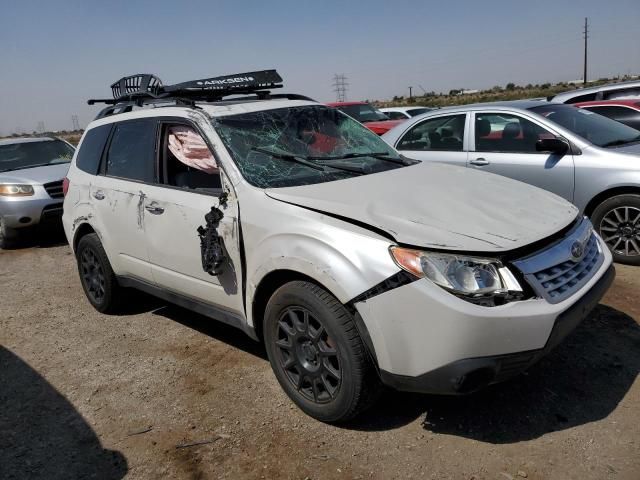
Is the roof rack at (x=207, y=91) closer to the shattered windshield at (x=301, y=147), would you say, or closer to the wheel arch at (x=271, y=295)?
the shattered windshield at (x=301, y=147)

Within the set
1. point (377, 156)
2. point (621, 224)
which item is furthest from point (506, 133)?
point (377, 156)

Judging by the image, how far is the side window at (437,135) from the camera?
626 centimetres

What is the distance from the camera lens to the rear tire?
15.4ft

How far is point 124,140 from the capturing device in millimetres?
4496

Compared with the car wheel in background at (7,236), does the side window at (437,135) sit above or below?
above

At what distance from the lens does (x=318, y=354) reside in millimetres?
2936

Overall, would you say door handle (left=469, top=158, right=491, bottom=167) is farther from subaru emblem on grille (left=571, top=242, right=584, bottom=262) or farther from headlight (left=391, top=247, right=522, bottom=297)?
headlight (left=391, top=247, right=522, bottom=297)

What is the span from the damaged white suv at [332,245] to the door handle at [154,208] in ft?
0.06

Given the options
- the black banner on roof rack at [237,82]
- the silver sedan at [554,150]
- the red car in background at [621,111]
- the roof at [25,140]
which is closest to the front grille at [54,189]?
the roof at [25,140]

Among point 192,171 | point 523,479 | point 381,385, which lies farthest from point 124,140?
point 523,479

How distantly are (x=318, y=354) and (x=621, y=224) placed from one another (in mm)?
3683

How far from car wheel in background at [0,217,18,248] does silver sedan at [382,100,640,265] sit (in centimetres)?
580

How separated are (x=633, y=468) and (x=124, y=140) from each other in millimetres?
4044

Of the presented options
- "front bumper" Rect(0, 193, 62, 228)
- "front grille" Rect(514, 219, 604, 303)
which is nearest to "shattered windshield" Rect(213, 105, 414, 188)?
"front grille" Rect(514, 219, 604, 303)
